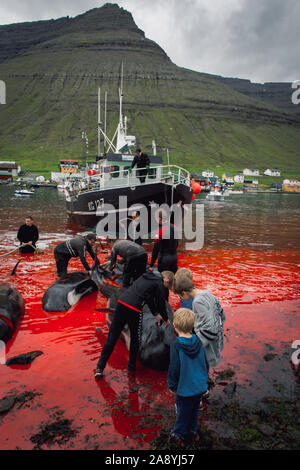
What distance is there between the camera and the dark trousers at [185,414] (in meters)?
3.08

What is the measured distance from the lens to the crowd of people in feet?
9.92

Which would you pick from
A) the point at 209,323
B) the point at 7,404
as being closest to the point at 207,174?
the point at 209,323

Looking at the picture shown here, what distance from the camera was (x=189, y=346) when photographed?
2996mm

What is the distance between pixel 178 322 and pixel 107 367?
90.8 inches

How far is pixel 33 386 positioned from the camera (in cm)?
421

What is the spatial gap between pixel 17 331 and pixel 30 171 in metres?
105

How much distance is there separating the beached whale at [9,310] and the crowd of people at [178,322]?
220cm

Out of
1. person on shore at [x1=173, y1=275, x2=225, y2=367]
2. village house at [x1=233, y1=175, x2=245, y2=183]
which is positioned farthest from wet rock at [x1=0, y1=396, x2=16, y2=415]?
village house at [x1=233, y1=175, x2=245, y2=183]

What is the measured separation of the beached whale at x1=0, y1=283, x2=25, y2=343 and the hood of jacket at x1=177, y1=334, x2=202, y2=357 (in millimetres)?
3900

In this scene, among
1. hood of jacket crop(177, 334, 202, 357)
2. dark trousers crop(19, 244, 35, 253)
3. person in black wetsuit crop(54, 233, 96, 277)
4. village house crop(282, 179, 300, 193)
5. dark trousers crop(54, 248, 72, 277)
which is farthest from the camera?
village house crop(282, 179, 300, 193)

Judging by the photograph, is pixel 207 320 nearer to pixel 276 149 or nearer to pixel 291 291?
pixel 291 291

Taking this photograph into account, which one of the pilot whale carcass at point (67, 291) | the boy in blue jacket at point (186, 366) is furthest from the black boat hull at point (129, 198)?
the boy in blue jacket at point (186, 366)

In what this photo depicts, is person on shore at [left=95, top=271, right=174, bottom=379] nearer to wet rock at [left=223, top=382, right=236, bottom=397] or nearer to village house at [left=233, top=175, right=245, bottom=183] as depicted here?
wet rock at [left=223, top=382, right=236, bottom=397]

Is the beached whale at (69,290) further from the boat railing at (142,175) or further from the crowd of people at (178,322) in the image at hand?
the boat railing at (142,175)
